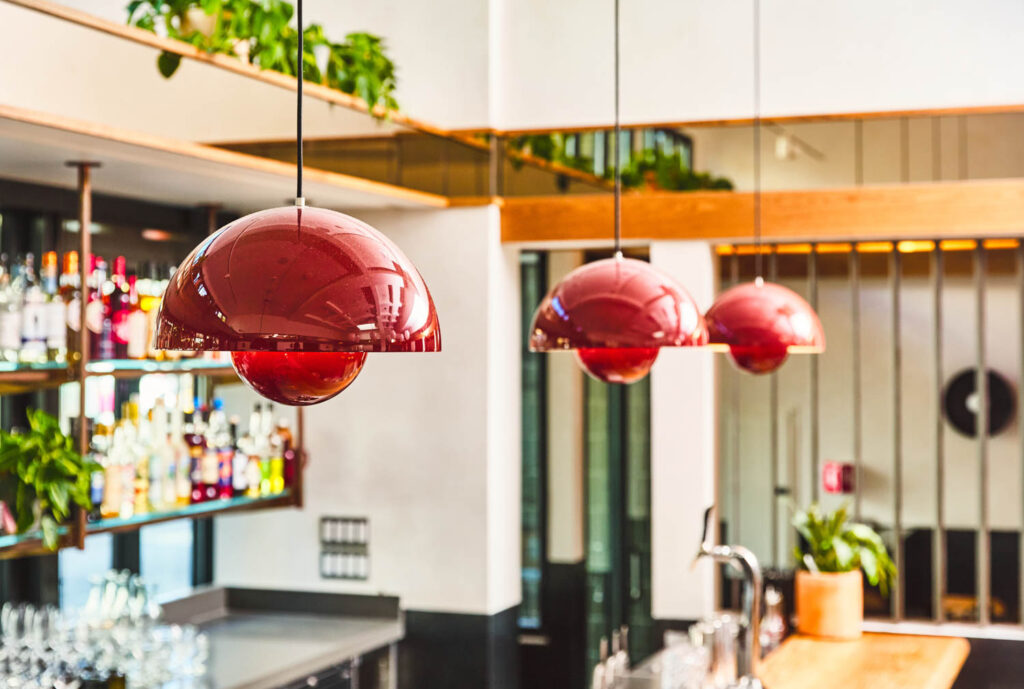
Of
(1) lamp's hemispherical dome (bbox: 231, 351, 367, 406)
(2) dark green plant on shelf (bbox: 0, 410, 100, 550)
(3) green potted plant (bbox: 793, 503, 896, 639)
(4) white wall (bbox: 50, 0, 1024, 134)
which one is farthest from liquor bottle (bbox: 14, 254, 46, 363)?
(3) green potted plant (bbox: 793, 503, 896, 639)

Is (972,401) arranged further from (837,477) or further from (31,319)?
(31,319)

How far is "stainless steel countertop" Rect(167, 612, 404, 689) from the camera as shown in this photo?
173 inches

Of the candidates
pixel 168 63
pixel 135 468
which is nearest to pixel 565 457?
pixel 135 468

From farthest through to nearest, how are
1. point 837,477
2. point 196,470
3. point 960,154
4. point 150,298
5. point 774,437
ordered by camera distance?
point 837,477
point 960,154
point 774,437
point 196,470
point 150,298

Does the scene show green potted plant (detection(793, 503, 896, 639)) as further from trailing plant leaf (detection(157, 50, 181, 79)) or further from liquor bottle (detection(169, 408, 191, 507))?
trailing plant leaf (detection(157, 50, 181, 79))

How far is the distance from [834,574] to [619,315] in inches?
113

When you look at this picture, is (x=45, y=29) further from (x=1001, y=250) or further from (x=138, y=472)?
(x=1001, y=250)

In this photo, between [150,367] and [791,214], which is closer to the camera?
[150,367]

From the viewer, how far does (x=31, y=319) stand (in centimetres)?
382

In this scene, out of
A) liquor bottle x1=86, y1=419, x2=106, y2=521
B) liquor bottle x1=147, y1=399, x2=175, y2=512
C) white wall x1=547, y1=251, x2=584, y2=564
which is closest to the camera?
liquor bottle x1=86, y1=419, x2=106, y2=521

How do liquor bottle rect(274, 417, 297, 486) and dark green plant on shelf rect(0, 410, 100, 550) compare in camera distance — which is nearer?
dark green plant on shelf rect(0, 410, 100, 550)

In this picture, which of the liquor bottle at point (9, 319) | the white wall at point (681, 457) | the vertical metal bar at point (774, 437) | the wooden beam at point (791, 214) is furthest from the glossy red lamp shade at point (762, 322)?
the liquor bottle at point (9, 319)

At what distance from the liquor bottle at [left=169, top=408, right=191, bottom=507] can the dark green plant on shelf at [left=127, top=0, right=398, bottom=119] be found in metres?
1.42

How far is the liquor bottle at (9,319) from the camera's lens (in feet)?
12.3
